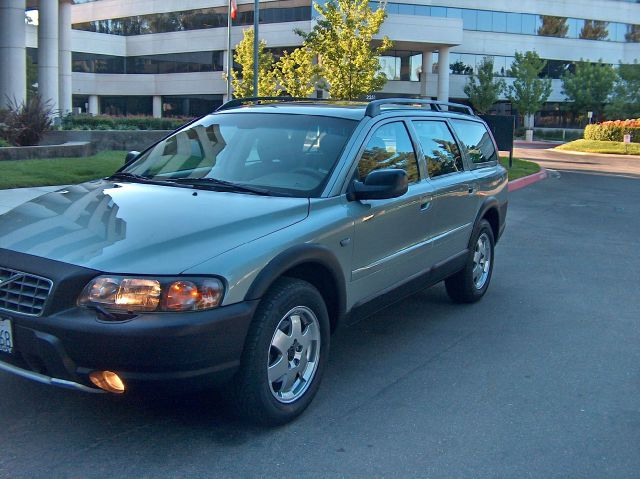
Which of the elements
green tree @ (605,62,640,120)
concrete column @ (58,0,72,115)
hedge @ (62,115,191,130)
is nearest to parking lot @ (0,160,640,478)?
hedge @ (62,115,191,130)

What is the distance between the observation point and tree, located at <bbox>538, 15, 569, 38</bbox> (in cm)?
6147

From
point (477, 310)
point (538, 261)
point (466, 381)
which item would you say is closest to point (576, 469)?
point (466, 381)

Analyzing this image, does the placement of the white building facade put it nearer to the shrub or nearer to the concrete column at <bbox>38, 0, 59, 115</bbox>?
the concrete column at <bbox>38, 0, 59, 115</bbox>

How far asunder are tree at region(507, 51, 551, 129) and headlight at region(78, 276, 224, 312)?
185 feet

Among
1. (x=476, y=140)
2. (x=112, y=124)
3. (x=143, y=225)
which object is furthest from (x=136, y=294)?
(x=112, y=124)

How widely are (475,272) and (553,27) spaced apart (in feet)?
200

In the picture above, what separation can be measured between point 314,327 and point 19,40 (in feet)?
82.9

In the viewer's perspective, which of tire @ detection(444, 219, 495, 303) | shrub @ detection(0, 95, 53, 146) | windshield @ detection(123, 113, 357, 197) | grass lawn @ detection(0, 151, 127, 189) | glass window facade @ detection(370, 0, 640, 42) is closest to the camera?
windshield @ detection(123, 113, 357, 197)

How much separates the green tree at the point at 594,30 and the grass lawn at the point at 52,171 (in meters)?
56.4

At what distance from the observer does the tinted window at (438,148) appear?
5793mm

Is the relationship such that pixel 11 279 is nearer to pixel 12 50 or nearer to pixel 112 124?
pixel 112 124

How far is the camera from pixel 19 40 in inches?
1015

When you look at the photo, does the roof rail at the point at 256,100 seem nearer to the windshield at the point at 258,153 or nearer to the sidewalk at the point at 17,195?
the windshield at the point at 258,153

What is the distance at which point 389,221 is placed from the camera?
4961 millimetres
